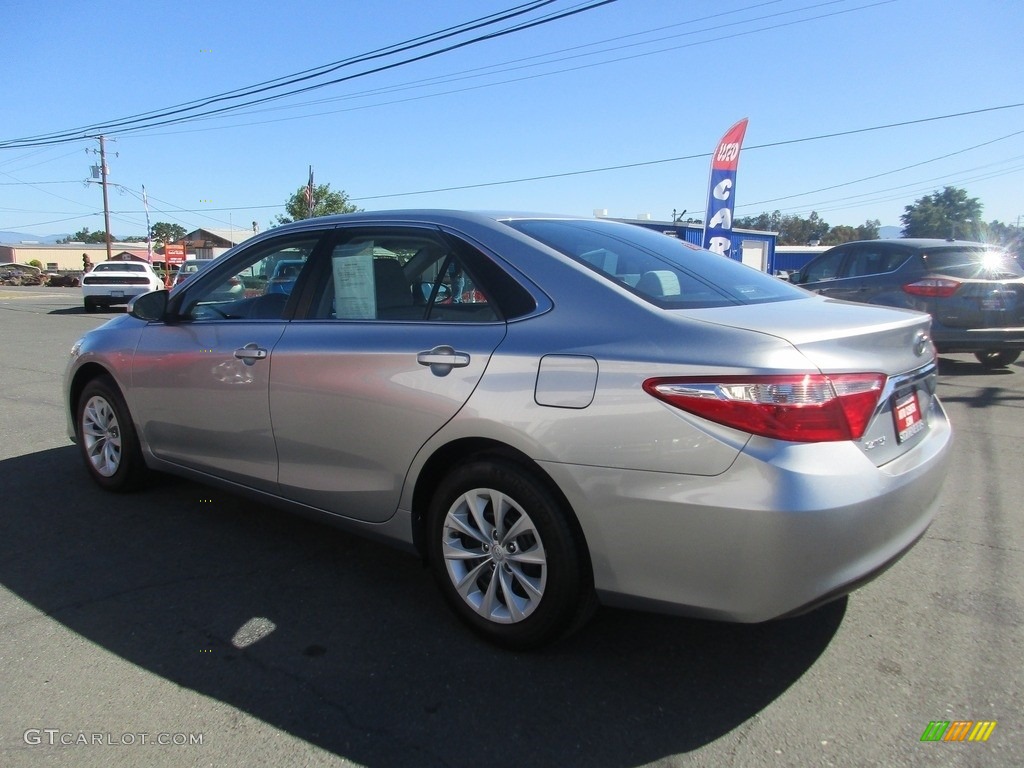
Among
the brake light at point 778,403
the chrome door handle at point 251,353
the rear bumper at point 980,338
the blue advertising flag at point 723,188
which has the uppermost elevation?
the blue advertising flag at point 723,188

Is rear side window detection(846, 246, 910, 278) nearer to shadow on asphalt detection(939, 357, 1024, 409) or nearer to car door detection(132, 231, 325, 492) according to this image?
shadow on asphalt detection(939, 357, 1024, 409)

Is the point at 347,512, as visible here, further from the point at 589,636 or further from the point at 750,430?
the point at 750,430

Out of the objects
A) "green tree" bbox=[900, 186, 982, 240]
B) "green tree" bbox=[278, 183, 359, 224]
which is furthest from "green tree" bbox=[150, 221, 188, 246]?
"green tree" bbox=[900, 186, 982, 240]

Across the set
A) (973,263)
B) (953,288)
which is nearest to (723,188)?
(973,263)

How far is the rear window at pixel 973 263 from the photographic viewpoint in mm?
8484

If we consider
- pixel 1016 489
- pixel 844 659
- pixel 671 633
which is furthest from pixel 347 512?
pixel 1016 489

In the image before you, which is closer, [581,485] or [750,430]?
[750,430]

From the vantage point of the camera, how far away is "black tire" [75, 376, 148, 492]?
454 cm

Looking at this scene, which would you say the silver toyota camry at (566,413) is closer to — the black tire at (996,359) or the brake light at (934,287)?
the brake light at (934,287)

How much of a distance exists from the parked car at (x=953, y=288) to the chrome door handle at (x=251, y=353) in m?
6.31

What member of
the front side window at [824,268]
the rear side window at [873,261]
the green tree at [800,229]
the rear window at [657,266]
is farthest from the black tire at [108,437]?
the green tree at [800,229]

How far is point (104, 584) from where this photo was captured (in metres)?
3.53

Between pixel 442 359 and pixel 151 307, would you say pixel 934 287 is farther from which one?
pixel 151 307

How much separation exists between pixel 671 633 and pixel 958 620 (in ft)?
3.82
